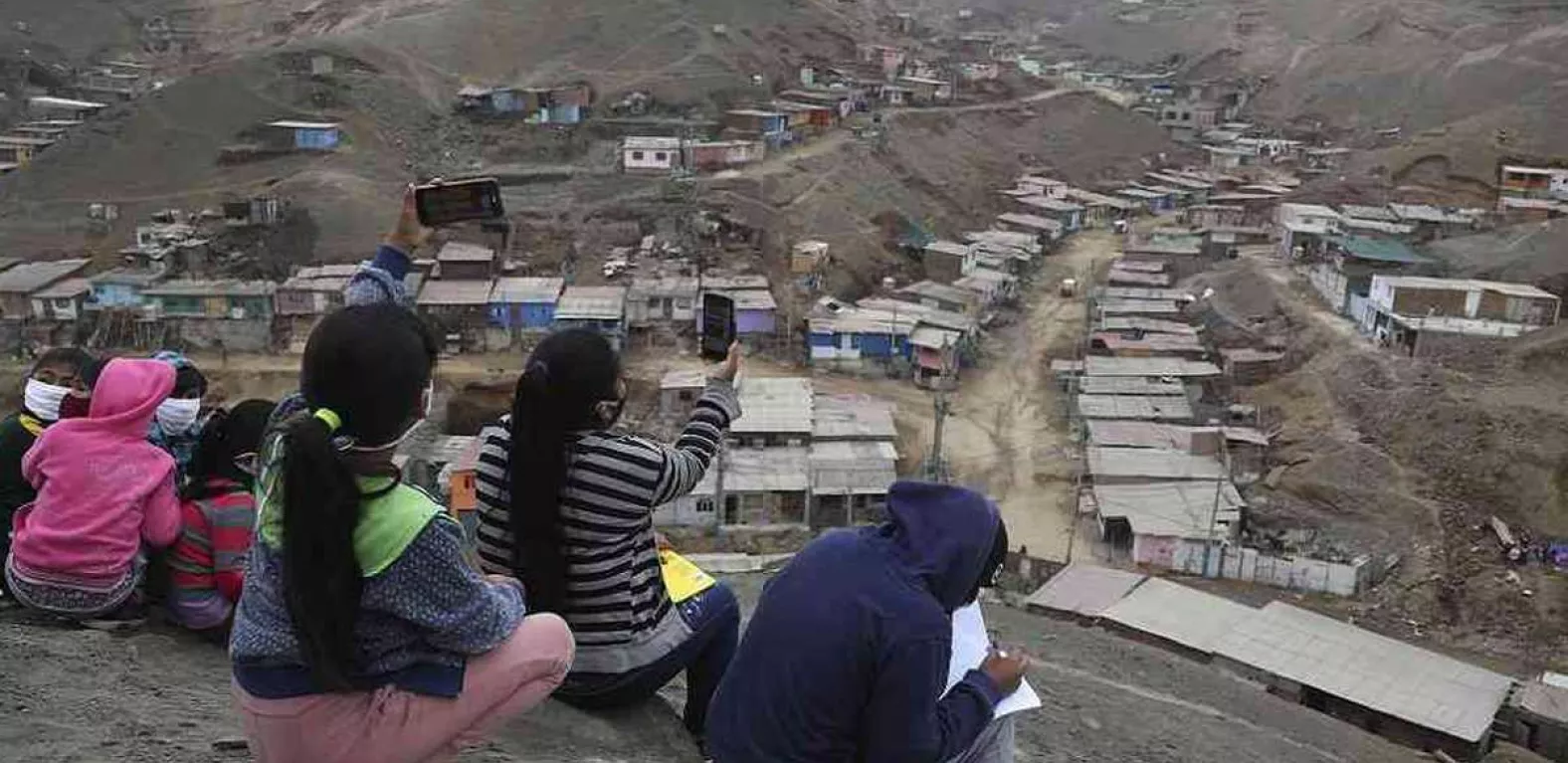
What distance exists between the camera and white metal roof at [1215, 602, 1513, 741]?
12.9 metres

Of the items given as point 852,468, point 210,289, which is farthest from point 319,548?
point 210,289

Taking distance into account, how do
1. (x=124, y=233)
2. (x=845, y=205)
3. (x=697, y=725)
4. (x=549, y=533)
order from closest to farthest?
(x=549, y=533)
(x=697, y=725)
(x=124, y=233)
(x=845, y=205)

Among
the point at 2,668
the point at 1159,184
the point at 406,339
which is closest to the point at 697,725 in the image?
the point at 406,339

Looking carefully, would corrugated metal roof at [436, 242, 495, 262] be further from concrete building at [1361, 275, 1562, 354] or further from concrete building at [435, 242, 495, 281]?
concrete building at [1361, 275, 1562, 354]

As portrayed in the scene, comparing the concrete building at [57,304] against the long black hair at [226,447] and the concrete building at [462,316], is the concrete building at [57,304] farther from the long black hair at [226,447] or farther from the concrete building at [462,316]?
the long black hair at [226,447]

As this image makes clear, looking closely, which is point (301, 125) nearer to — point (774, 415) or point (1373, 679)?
point (774, 415)

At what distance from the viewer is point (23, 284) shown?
1153 inches

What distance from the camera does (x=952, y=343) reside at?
28062 millimetres

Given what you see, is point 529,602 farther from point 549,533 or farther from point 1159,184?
point 1159,184

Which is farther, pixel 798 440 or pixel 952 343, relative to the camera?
pixel 952 343

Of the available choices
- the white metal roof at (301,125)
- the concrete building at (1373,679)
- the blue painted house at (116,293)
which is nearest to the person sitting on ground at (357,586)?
the concrete building at (1373,679)

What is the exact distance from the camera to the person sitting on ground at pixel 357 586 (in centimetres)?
278

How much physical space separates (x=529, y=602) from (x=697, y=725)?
92cm

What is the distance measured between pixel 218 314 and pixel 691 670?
92.2 feet
